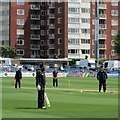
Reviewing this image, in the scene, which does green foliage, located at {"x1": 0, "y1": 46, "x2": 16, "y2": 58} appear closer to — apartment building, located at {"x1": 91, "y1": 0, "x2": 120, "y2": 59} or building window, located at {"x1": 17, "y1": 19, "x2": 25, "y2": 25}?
building window, located at {"x1": 17, "y1": 19, "x2": 25, "y2": 25}

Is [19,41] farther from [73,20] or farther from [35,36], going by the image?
[73,20]

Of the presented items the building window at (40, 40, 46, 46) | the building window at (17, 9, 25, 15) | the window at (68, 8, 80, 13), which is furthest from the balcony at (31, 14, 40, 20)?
the window at (68, 8, 80, 13)

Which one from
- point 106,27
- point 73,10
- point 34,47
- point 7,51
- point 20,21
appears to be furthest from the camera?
point 34,47

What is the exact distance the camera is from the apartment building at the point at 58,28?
130 metres

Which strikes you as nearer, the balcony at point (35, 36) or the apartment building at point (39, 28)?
the apartment building at point (39, 28)

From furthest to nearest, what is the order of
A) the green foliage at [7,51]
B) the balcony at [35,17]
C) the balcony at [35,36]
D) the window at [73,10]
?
the balcony at [35,36]
the balcony at [35,17]
the window at [73,10]
the green foliage at [7,51]

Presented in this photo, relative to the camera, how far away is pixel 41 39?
138875 mm

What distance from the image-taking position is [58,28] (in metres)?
131

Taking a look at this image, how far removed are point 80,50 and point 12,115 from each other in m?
112

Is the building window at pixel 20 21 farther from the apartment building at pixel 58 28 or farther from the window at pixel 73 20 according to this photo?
the window at pixel 73 20

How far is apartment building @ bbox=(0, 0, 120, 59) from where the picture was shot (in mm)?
130500

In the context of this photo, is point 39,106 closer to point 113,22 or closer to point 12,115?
point 12,115

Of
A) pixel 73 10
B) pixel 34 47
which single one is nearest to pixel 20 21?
pixel 34 47

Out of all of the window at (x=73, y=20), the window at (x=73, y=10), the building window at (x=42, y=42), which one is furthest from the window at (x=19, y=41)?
the window at (x=73, y=10)
